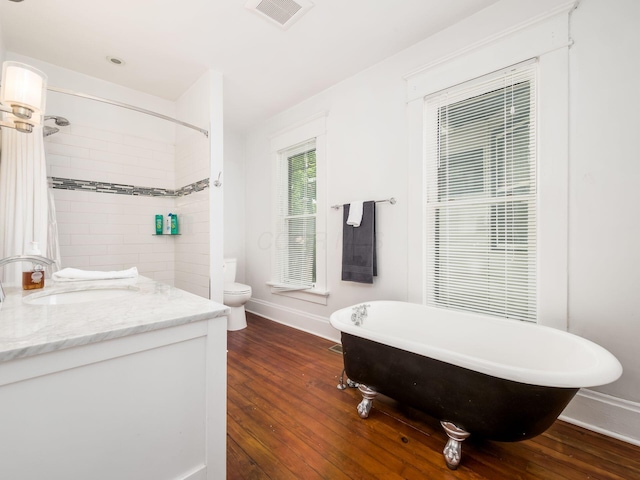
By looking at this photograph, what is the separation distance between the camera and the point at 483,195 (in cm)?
196

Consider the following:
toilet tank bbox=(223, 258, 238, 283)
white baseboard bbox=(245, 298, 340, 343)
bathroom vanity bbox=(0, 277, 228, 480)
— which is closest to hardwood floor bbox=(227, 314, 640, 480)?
bathroom vanity bbox=(0, 277, 228, 480)

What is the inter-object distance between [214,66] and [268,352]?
8.63ft

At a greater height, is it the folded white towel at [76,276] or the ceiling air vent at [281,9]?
the ceiling air vent at [281,9]

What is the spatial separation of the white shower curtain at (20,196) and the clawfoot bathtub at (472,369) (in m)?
2.02

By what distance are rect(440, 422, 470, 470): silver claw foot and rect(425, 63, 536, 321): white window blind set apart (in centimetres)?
88

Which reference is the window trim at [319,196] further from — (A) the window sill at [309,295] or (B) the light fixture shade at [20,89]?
(B) the light fixture shade at [20,89]

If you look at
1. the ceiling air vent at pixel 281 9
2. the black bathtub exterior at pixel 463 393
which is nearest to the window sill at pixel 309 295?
the black bathtub exterior at pixel 463 393

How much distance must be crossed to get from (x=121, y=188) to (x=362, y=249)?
2.55 metres

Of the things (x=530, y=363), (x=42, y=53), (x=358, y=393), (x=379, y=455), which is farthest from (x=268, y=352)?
(x=42, y=53)

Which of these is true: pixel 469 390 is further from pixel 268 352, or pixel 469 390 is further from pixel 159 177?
pixel 159 177

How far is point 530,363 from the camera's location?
157cm

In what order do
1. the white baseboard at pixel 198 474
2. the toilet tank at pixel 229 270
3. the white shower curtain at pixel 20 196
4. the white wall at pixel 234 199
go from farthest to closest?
the white wall at pixel 234 199 < the toilet tank at pixel 229 270 < the white shower curtain at pixel 20 196 < the white baseboard at pixel 198 474

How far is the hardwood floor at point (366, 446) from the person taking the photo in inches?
48.9

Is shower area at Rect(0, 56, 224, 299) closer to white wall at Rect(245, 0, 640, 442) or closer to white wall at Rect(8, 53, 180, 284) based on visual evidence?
white wall at Rect(8, 53, 180, 284)
